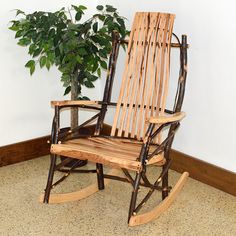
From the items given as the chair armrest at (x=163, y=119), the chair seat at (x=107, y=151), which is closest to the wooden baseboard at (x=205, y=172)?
the chair seat at (x=107, y=151)

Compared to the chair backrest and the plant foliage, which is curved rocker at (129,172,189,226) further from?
the plant foliage

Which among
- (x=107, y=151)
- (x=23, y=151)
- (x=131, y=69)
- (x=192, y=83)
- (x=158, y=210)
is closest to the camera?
(x=107, y=151)

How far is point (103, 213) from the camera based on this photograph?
2.19m

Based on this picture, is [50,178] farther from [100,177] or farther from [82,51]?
[82,51]

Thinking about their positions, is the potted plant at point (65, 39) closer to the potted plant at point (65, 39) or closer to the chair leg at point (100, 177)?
the potted plant at point (65, 39)

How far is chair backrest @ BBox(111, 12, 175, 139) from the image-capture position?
229 centimetres

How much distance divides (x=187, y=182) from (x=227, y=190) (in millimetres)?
271

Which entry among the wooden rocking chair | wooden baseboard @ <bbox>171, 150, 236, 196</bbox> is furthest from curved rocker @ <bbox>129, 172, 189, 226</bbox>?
wooden baseboard @ <bbox>171, 150, 236, 196</bbox>

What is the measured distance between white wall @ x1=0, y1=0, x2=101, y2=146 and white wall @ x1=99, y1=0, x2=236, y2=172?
2.85ft

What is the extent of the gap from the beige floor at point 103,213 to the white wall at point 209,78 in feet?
0.91

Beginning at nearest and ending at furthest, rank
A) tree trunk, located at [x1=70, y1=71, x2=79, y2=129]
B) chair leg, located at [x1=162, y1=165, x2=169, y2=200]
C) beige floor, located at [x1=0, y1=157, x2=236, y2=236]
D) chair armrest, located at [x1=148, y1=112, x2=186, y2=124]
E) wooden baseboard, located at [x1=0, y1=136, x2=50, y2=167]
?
chair armrest, located at [x1=148, y1=112, x2=186, y2=124]
beige floor, located at [x1=0, y1=157, x2=236, y2=236]
chair leg, located at [x1=162, y1=165, x2=169, y2=200]
tree trunk, located at [x1=70, y1=71, x2=79, y2=129]
wooden baseboard, located at [x1=0, y1=136, x2=50, y2=167]

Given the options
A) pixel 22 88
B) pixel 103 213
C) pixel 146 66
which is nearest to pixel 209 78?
pixel 146 66

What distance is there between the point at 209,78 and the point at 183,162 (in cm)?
62

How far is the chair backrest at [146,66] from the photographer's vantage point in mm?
2289
